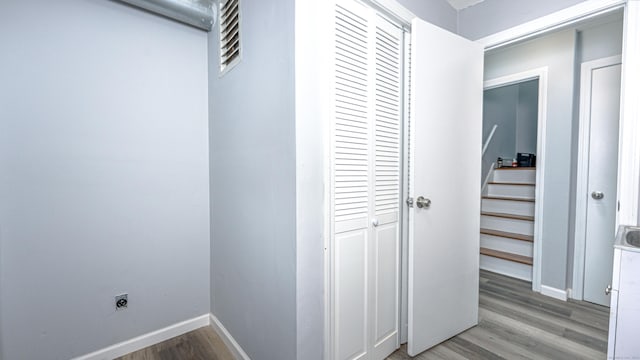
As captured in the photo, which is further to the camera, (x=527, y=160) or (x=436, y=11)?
(x=527, y=160)

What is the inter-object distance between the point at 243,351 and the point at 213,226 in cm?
86

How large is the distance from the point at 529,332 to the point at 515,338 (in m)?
0.17

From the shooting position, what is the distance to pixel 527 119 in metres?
4.50

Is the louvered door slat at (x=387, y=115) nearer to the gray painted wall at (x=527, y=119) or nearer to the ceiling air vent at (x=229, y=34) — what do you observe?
the ceiling air vent at (x=229, y=34)


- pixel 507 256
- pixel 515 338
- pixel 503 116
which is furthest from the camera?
pixel 503 116

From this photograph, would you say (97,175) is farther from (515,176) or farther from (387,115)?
(515,176)

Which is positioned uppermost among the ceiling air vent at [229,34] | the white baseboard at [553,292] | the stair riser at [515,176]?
the ceiling air vent at [229,34]

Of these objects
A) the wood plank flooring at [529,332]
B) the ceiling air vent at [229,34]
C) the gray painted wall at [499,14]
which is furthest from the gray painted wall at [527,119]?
the ceiling air vent at [229,34]

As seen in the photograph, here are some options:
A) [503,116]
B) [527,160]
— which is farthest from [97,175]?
[503,116]

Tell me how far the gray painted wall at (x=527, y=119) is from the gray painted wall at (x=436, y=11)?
3.37m

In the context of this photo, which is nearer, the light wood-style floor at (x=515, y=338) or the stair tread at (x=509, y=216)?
the light wood-style floor at (x=515, y=338)

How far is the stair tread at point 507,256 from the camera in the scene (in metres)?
2.73

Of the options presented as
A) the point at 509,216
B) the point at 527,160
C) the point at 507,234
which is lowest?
the point at 507,234

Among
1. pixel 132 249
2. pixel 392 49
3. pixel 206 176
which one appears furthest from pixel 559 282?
pixel 132 249
